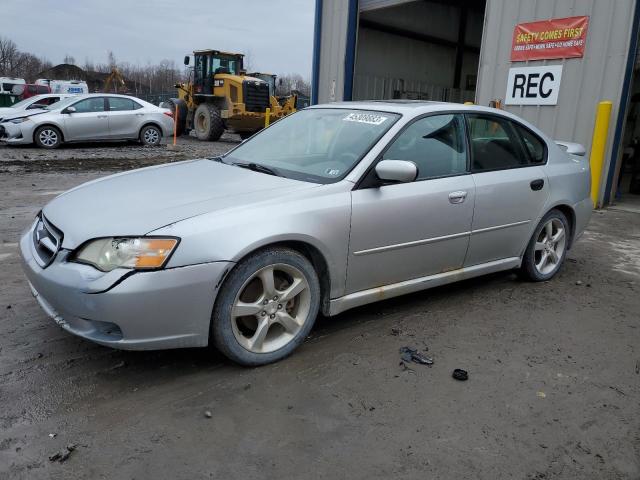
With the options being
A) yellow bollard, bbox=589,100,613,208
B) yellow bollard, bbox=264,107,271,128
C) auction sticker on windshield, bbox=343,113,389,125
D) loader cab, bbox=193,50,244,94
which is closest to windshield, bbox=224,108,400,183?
auction sticker on windshield, bbox=343,113,389,125

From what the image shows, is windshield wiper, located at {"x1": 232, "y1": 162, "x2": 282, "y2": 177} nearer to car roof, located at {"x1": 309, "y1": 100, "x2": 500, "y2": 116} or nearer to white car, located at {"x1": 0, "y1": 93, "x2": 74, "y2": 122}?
car roof, located at {"x1": 309, "y1": 100, "x2": 500, "y2": 116}

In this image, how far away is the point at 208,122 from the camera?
61.0ft

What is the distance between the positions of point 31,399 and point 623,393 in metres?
3.09

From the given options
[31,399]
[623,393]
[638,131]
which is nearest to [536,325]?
[623,393]

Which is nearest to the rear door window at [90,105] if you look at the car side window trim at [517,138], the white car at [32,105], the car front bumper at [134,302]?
the white car at [32,105]

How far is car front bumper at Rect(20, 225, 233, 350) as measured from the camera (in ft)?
8.45

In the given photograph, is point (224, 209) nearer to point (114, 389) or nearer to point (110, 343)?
point (110, 343)

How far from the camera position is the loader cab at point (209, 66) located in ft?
62.4

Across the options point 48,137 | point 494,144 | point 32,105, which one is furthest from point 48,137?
point 494,144

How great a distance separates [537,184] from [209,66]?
16.7m

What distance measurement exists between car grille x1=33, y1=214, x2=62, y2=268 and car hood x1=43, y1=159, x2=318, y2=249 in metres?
0.05

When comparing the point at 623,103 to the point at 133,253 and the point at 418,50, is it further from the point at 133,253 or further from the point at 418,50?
the point at 418,50

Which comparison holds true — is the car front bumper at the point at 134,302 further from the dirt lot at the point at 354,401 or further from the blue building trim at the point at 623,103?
the blue building trim at the point at 623,103

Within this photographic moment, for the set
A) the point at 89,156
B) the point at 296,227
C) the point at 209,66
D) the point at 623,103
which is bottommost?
the point at 89,156
